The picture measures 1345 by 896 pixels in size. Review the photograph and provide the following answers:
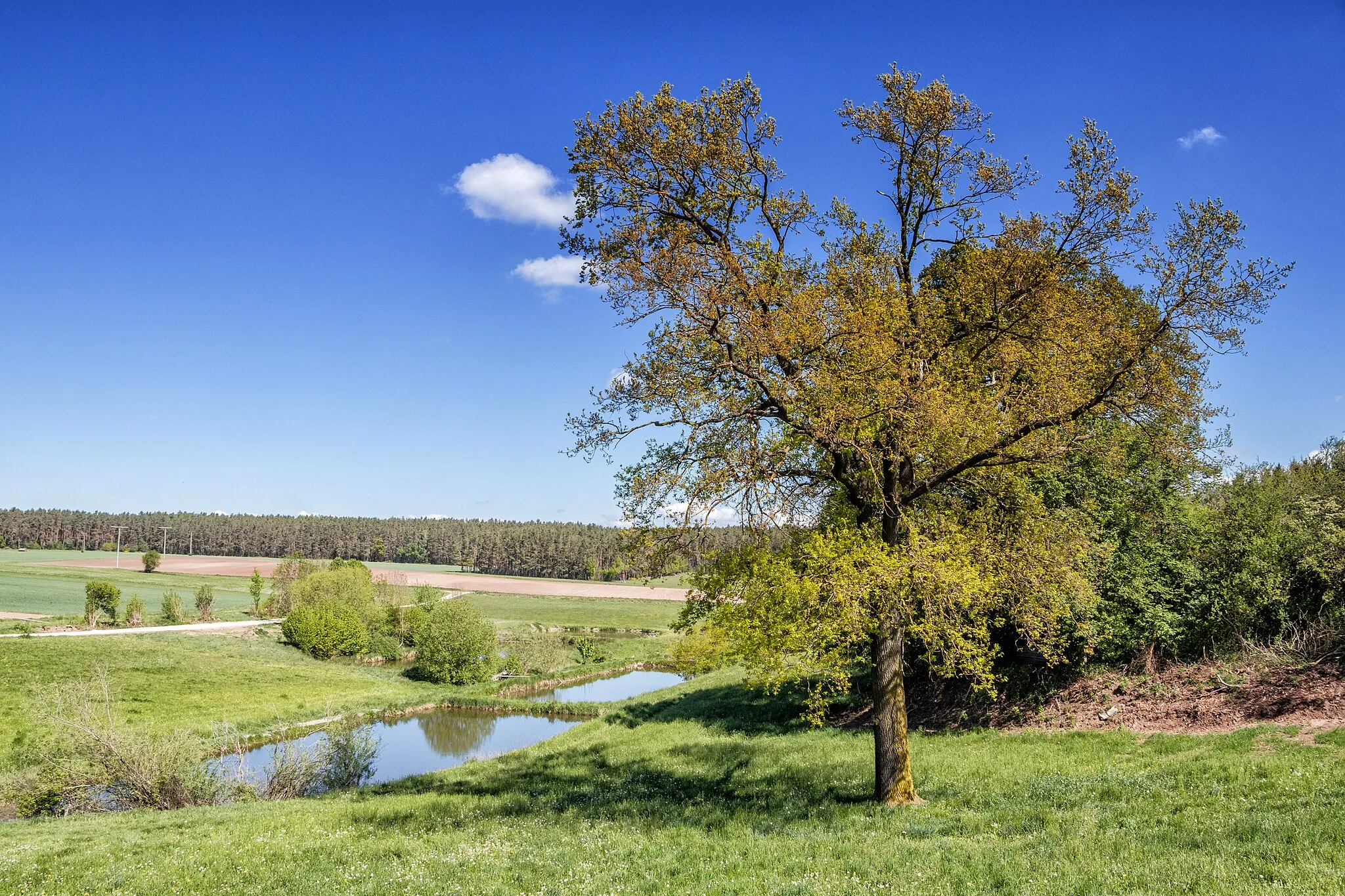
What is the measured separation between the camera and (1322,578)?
1869 centimetres

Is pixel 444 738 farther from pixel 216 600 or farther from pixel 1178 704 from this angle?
pixel 216 600

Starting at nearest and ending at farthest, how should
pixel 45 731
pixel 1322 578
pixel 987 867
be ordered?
pixel 987 867, pixel 1322 578, pixel 45 731

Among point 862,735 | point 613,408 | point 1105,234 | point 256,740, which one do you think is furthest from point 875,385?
point 256,740

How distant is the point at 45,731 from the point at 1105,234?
45.3 m

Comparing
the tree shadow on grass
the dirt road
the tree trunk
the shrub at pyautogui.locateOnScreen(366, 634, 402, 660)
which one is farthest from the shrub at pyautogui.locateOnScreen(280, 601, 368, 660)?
the tree trunk

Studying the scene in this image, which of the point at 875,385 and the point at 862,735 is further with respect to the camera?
the point at 862,735

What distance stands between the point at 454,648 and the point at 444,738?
58.0 ft

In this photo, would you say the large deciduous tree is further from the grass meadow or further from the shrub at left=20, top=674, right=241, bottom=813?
the shrub at left=20, top=674, right=241, bottom=813

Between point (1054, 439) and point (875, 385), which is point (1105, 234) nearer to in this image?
point (1054, 439)

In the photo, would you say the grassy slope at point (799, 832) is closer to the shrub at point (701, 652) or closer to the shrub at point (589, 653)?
the shrub at point (701, 652)

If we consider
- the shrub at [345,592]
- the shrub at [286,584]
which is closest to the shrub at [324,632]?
the shrub at [345,592]

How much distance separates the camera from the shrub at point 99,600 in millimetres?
59594

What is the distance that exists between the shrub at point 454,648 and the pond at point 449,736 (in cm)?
737

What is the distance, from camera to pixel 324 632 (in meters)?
63.8
